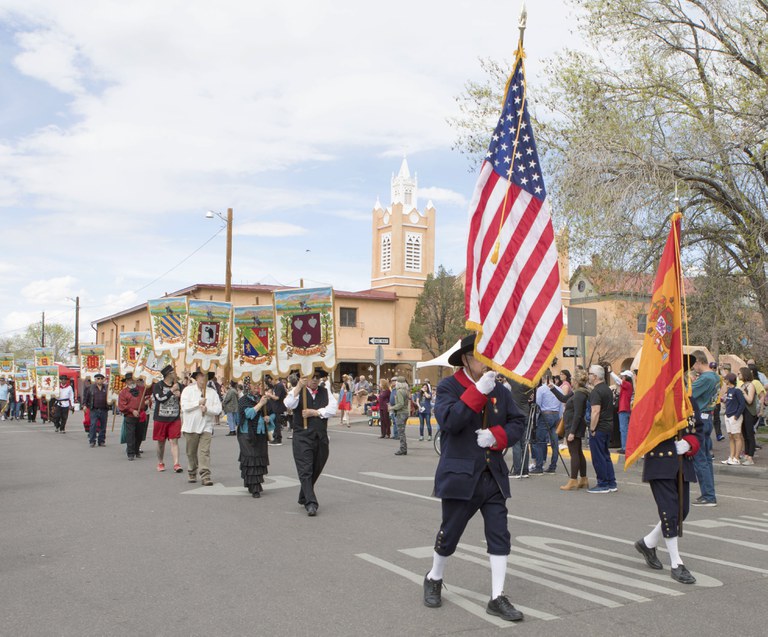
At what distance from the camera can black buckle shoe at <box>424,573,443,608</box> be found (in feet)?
18.4

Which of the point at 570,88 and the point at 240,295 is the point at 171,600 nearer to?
the point at 570,88

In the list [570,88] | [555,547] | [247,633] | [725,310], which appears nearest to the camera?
[247,633]

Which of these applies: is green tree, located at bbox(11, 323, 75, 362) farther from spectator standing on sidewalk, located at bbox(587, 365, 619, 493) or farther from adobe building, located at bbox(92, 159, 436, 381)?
spectator standing on sidewalk, located at bbox(587, 365, 619, 493)

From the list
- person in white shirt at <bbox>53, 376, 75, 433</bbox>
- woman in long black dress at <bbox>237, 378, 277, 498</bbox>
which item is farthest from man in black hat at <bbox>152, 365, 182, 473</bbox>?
person in white shirt at <bbox>53, 376, 75, 433</bbox>

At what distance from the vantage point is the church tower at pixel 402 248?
61.5 meters

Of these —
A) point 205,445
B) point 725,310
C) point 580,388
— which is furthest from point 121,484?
point 725,310

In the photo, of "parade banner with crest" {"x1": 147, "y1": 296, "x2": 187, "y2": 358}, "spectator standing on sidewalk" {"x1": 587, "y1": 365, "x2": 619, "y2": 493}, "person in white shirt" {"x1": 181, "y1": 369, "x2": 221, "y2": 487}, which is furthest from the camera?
"parade banner with crest" {"x1": 147, "y1": 296, "x2": 187, "y2": 358}

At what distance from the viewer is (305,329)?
1420 centimetres

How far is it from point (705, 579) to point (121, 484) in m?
9.05

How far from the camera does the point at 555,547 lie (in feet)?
25.3

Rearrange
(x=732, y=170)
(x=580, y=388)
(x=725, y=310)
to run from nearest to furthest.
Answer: (x=580, y=388)
(x=732, y=170)
(x=725, y=310)

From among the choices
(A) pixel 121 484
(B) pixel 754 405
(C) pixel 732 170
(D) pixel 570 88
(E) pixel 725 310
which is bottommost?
(A) pixel 121 484

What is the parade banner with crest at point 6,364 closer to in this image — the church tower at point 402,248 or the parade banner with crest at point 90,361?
the parade banner with crest at point 90,361

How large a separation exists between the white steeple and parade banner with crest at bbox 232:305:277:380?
163 feet
